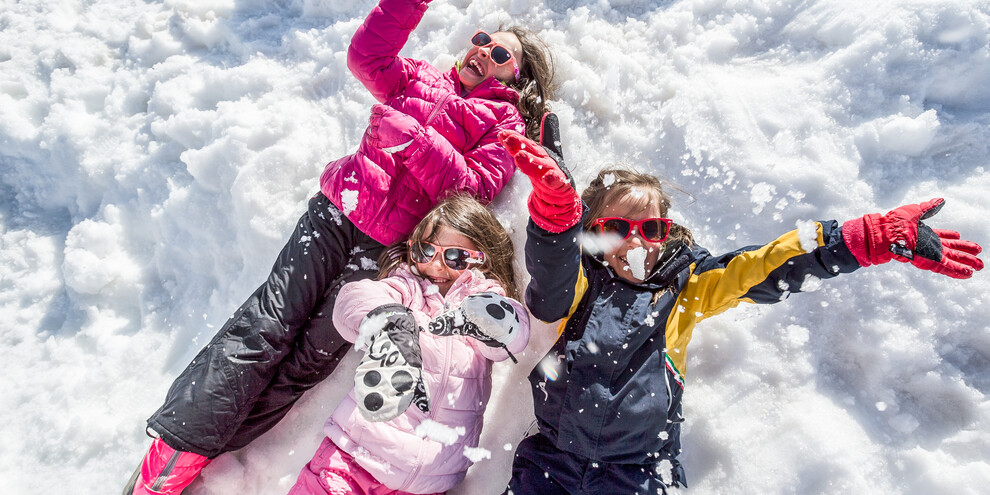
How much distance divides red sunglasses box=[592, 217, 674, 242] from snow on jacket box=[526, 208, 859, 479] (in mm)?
133

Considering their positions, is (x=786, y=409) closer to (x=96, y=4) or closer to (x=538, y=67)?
(x=538, y=67)

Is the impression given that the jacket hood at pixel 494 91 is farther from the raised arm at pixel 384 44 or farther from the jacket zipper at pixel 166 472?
the jacket zipper at pixel 166 472

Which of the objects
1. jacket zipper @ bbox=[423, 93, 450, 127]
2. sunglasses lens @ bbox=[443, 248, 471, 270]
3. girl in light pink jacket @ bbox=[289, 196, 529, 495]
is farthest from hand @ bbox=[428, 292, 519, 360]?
jacket zipper @ bbox=[423, 93, 450, 127]

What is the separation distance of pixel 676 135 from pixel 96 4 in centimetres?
402

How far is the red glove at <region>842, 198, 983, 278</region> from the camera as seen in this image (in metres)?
1.80

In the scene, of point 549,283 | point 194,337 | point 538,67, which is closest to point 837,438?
point 549,283

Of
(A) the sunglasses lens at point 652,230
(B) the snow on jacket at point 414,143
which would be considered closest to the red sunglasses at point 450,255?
(B) the snow on jacket at point 414,143

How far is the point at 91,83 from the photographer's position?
3.39 meters

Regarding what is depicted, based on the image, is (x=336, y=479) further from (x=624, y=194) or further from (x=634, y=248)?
(x=624, y=194)

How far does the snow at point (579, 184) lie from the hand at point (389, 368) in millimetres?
850

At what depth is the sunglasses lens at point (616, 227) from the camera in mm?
2127

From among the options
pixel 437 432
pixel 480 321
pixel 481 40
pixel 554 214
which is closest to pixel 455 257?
pixel 480 321

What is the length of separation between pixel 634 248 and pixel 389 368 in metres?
1.08

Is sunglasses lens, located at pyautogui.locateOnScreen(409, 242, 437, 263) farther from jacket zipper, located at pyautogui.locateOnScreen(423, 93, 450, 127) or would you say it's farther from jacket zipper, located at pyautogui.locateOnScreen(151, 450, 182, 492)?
jacket zipper, located at pyautogui.locateOnScreen(151, 450, 182, 492)
